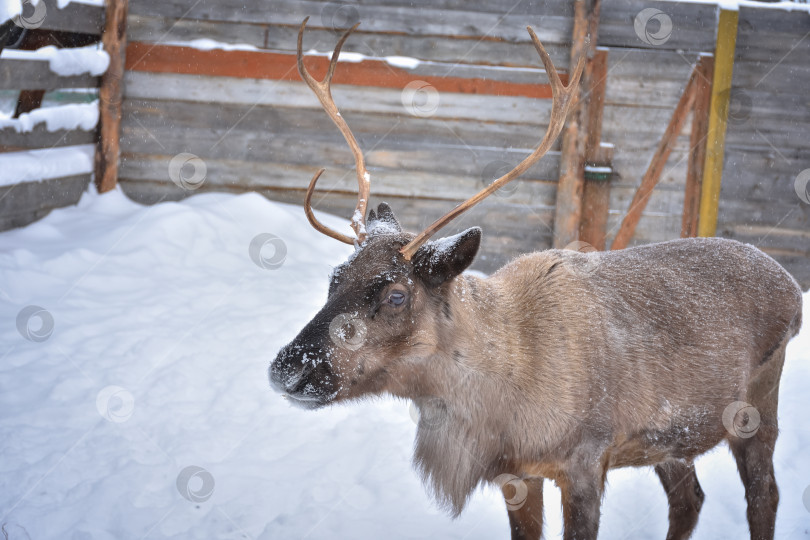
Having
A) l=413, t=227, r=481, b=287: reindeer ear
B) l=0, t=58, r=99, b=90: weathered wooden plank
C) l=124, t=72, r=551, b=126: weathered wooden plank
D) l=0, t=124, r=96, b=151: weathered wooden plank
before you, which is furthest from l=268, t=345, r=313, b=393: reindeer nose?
l=124, t=72, r=551, b=126: weathered wooden plank

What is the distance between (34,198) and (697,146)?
5.61 meters

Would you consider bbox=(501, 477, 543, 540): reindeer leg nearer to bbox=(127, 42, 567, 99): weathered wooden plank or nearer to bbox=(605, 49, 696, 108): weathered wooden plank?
bbox=(127, 42, 567, 99): weathered wooden plank

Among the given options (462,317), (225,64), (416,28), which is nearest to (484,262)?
(416,28)

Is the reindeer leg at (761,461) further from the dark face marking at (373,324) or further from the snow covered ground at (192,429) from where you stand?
the dark face marking at (373,324)

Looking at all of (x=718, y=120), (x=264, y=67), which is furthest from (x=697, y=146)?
(x=264, y=67)

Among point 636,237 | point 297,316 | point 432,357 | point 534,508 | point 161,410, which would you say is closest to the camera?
point 432,357

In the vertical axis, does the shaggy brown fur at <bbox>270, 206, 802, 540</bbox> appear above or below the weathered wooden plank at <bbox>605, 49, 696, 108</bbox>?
below

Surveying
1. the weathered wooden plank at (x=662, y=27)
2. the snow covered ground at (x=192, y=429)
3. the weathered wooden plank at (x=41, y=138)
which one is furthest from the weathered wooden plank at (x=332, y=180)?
the weathered wooden plank at (x=662, y=27)

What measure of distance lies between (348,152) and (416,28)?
1.21m

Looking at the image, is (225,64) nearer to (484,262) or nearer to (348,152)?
(348,152)

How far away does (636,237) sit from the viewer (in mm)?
6812

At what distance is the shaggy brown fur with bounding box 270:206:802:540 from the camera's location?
259cm

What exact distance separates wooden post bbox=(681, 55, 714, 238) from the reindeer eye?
4.94 metres

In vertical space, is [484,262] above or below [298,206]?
below
